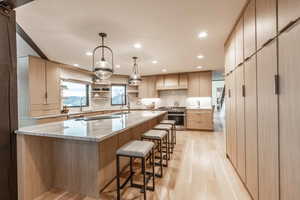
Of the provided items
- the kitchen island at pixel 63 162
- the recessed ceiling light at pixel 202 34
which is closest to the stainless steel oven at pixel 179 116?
the recessed ceiling light at pixel 202 34

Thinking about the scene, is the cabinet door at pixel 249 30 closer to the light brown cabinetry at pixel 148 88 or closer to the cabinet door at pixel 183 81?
the cabinet door at pixel 183 81

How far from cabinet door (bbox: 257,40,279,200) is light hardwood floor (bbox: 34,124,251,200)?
0.57 m

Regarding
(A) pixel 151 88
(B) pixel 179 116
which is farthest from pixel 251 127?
(A) pixel 151 88

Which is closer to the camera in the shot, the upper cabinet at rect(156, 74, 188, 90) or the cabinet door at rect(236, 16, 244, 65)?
the cabinet door at rect(236, 16, 244, 65)

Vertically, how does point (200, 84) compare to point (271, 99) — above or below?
above

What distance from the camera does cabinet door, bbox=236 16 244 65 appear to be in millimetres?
1961

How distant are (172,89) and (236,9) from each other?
4.73 meters

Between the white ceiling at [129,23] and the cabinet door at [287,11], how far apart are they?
2.88ft

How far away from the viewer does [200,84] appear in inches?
238

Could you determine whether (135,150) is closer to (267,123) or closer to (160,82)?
(267,123)

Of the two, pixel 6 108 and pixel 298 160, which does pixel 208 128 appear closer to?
pixel 298 160

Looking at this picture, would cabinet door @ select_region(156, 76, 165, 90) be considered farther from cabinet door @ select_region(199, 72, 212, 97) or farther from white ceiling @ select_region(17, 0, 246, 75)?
white ceiling @ select_region(17, 0, 246, 75)

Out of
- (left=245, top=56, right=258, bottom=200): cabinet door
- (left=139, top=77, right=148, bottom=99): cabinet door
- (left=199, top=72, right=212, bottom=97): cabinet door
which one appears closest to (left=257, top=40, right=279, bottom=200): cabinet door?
(left=245, top=56, right=258, bottom=200): cabinet door

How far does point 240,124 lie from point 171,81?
14.6 ft
